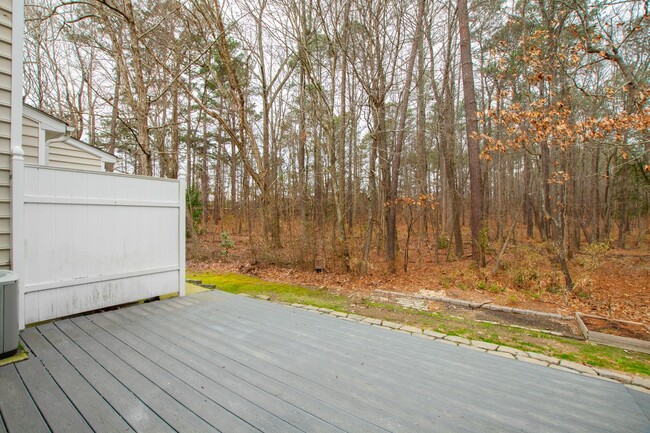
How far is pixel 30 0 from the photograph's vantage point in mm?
8141

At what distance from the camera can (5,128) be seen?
2.62 meters

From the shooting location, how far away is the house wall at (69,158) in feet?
18.9

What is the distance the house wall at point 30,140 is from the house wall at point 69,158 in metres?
1.70

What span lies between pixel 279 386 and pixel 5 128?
312 centimetres

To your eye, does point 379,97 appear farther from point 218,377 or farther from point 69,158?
point 218,377

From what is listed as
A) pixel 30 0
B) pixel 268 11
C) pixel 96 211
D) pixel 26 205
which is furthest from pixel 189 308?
pixel 30 0

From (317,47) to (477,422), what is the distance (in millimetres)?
10247

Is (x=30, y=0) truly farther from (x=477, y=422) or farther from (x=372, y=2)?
(x=477, y=422)

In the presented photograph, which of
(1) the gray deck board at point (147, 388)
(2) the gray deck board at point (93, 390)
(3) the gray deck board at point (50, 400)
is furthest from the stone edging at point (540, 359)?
(3) the gray deck board at point (50, 400)

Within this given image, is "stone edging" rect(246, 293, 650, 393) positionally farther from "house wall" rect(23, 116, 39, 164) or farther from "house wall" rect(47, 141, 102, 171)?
"house wall" rect(47, 141, 102, 171)

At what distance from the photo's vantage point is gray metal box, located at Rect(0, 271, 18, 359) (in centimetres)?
216

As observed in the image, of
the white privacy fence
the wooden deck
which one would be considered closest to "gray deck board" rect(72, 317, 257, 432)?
the wooden deck

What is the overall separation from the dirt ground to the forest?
0.33ft

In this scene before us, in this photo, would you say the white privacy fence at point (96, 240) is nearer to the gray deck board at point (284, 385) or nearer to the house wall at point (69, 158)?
the gray deck board at point (284, 385)
